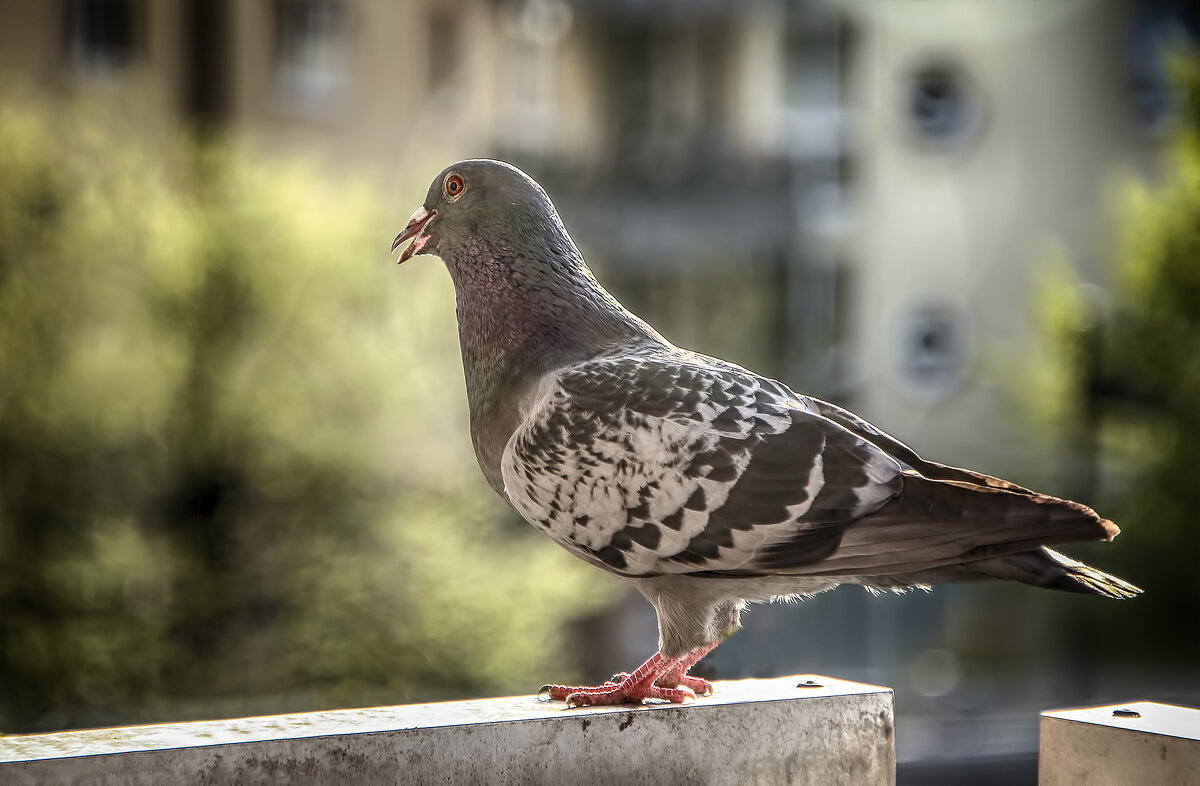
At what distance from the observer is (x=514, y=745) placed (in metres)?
2.98

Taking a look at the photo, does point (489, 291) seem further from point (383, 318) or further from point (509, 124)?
point (509, 124)

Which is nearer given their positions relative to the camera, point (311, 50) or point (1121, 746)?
point (1121, 746)

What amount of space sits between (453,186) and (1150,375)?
12.0 m

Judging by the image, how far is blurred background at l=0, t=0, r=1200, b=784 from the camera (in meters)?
10.8

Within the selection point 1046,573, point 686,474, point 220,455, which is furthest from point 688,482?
point 220,455

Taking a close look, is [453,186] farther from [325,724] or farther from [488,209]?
[325,724]

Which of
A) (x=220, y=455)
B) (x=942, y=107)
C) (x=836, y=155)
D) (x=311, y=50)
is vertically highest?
(x=942, y=107)

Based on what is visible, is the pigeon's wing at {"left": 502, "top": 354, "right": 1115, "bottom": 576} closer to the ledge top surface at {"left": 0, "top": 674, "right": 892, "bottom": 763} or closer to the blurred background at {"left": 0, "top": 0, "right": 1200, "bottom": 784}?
the ledge top surface at {"left": 0, "top": 674, "right": 892, "bottom": 763}

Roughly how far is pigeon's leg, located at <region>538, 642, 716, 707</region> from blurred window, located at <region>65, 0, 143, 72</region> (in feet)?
32.7

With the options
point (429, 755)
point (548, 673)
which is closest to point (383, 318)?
point (548, 673)

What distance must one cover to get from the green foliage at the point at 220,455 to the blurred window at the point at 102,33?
983mm

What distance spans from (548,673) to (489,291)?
361 inches

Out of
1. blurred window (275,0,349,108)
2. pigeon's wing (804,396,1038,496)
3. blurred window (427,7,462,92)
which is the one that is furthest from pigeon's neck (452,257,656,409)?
blurred window (427,7,462,92)

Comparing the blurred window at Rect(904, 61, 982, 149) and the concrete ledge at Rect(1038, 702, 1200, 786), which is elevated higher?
the blurred window at Rect(904, 61, 982, 149)
